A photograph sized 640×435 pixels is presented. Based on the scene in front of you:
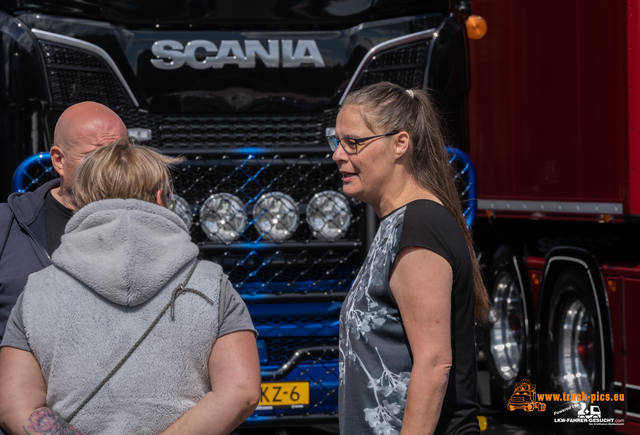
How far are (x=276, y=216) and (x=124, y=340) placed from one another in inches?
99.9

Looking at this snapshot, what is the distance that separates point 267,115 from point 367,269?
2.44 meters

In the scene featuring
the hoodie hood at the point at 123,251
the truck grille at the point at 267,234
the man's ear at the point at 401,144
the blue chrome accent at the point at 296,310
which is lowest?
the blue chrome accent at the point at 296,310

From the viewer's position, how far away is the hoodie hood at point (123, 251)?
185 centimetres

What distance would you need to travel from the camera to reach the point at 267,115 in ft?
14.5

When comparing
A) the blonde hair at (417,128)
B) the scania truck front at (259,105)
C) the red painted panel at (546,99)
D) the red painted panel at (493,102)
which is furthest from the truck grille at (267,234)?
the red painted panel at (493,102)

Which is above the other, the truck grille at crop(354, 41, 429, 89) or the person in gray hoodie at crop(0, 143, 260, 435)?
the truck grille at crop(354, 41, 429, 89)

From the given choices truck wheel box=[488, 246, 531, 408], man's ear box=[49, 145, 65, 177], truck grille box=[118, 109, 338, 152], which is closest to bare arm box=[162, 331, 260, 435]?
man's ear box=[49, 145, 65, 177]

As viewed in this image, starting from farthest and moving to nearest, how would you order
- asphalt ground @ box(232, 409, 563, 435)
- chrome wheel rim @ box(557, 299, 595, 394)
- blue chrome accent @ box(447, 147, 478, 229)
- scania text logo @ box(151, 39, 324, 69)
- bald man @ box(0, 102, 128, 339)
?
1. asphalt ground @ box(232, 409, 563, 435)
2. chrome wheel rim @ box(557, 299, 595, 394)
3. blue chrome accent @ box(447, 147, 478, 229)
4. scania text logo @ box(151, 39, 324, 69)
5. bald man @ box(0, 102, 128, 339)

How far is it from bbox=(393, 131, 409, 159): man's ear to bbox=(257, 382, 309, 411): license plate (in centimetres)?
224

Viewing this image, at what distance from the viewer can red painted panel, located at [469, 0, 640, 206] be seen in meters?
5.09

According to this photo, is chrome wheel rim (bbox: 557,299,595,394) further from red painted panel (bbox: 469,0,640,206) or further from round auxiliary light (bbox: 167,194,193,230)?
round auxiliary light (bbox: 167,194,193,230)

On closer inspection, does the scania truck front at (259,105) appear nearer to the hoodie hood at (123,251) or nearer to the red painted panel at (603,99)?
the red painted panel at (603,99)

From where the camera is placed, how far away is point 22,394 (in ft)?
6.23

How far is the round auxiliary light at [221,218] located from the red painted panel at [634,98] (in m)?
2.43
